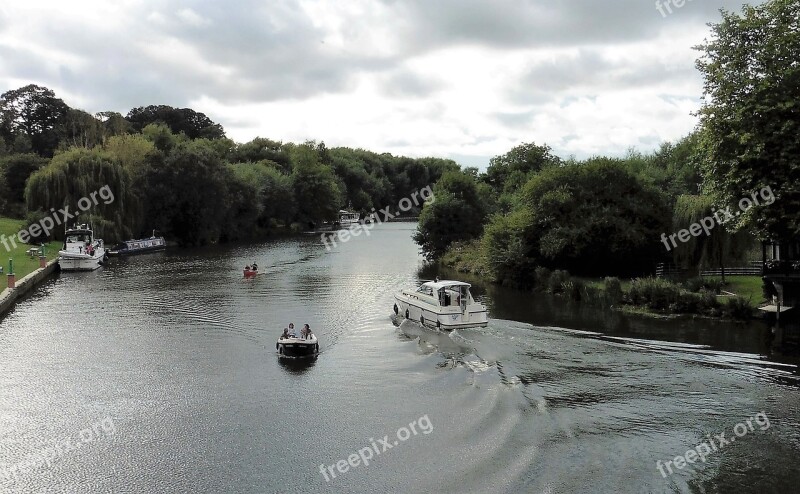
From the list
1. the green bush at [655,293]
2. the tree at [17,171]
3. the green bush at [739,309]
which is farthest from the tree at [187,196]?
the green bush at [739,309]

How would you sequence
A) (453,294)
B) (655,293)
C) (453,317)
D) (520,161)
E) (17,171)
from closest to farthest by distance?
(453,317), (453,294), (655,293), (17,171), (520,161)

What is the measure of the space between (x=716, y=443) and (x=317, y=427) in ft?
42.7

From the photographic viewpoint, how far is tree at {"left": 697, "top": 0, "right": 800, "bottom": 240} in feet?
112

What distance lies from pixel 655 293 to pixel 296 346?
2357 centimetres

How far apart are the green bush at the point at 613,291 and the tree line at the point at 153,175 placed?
60.7 meters

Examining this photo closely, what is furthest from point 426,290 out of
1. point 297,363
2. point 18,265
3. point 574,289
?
point 18,265

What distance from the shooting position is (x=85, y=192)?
78625mm

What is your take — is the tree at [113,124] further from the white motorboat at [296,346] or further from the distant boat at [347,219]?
the white motorboat at [296,346]

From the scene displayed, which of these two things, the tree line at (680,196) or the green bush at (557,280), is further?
the green bush at (557,280)

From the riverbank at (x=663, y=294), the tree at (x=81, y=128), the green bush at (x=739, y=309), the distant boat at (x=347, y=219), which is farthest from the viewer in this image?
the distant boat at (x=347, y=219)

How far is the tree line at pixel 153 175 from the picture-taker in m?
80.1

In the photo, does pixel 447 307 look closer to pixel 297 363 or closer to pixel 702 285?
pixel 297 363

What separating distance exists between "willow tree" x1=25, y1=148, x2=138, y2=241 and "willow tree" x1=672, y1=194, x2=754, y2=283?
211 ft

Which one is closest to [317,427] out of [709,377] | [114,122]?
[709,377]
